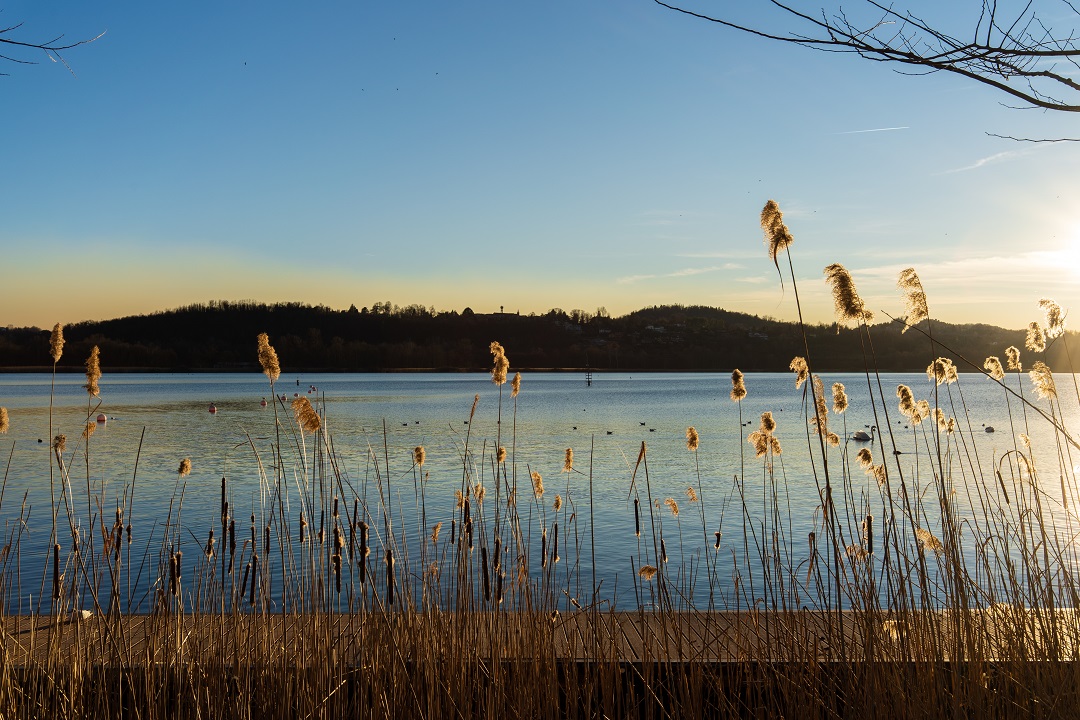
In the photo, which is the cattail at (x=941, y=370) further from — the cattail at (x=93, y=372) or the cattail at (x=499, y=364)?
the cattail at (x=93, y=372)

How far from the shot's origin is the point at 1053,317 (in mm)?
4320

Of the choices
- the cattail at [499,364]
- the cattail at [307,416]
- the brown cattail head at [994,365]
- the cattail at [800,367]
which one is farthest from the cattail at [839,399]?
the cattail at [307,416]

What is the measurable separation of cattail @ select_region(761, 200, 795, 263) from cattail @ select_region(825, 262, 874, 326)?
14.3 inches

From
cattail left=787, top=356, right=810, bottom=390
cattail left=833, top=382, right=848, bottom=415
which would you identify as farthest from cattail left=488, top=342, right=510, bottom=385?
cattail left=833, top=382, right=848, bottom=415

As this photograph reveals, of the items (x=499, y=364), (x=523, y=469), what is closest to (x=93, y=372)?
(x=499, y=364)

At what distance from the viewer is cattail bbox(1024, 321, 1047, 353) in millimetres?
4527

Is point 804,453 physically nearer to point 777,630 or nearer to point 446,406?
point 777,630

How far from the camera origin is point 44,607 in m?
7.86

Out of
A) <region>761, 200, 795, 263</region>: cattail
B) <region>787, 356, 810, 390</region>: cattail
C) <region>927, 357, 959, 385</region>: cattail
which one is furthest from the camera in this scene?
<region>927, 357, 959, 385</region>: cattail

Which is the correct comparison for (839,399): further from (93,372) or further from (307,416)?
(93,372)

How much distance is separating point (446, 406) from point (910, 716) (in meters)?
48.1

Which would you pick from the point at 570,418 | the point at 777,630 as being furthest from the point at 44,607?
the point at 570,418

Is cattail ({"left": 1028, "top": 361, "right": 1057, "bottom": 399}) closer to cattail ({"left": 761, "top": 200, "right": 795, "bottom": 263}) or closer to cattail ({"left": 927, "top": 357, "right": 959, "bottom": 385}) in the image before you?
cattail ({"left": 927, "top": 357, "right": 959, "bottom": 385})

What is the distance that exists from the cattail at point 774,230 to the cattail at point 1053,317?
1.82 m
